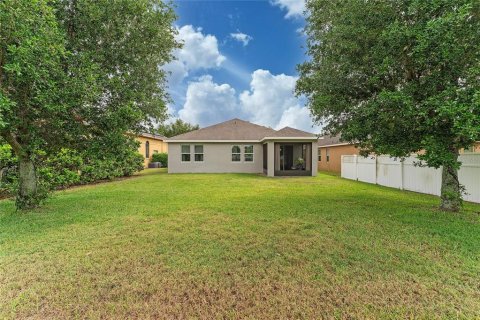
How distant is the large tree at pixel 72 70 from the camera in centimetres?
490

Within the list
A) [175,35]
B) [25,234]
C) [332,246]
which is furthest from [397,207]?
[175,35]

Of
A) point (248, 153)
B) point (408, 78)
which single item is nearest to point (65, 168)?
point (248, 153)

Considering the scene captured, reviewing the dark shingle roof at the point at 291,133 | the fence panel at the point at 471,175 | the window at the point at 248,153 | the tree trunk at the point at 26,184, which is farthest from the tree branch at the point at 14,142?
the window at the point at 248,153

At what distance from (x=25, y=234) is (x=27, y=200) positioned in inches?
94.3

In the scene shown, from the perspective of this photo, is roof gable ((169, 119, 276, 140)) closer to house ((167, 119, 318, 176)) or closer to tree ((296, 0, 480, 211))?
house ((167, 119, 318, 176))

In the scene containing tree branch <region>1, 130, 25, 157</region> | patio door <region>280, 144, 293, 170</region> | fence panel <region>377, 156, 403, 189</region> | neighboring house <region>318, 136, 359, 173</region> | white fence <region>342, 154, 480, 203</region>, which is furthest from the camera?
patio door <region>280, 144, 293, 170</region>

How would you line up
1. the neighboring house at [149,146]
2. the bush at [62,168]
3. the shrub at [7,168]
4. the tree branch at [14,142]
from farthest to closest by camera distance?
the neighboring house at [149,146] → the bush at [62,168] → the shrub at [7,168] → the tree branch at [14,142]

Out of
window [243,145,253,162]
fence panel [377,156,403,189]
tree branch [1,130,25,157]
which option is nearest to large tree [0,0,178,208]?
tree branch [1,130,25,157]

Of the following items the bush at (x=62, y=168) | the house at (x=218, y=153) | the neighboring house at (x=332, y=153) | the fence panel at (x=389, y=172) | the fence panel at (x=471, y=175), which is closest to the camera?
the fence panel at (x=471, y=175)

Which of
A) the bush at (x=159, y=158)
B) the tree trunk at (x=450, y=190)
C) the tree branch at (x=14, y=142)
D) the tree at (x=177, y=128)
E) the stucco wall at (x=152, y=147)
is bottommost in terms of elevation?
the tree trunk at (x=450, y=190)

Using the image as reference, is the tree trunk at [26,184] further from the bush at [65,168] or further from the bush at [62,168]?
the bush at [62,168]

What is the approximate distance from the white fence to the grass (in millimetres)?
1848

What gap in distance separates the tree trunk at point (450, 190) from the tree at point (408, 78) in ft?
0.07

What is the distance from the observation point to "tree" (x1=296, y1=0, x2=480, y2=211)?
4980 mm
